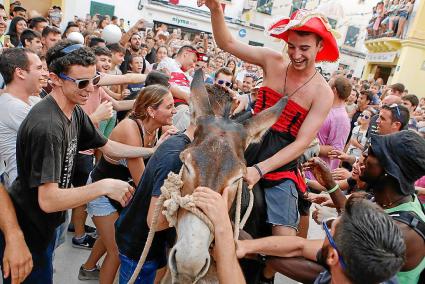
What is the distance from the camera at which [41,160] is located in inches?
99.9

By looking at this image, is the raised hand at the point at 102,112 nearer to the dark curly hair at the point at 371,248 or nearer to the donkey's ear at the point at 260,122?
the donkey's ear at the point at 260,122

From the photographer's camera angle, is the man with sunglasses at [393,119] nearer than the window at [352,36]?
Yes

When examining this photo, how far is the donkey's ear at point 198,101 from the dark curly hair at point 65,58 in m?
0.98

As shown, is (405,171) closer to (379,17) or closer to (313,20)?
(313,20)

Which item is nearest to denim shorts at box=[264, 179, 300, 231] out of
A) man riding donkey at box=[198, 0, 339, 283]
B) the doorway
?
man riding donkey at box=[198, 0, 339, 283]

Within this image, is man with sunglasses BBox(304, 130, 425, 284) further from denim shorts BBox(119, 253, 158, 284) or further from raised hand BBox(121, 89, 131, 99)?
raised hand BBox(121, 89, 131, 99)

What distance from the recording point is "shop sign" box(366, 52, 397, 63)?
105 feet

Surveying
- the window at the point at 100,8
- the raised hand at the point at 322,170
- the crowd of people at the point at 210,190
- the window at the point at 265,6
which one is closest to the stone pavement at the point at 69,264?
the crowd of people at the point at 210,190

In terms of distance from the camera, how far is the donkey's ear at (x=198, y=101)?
8.75 ft

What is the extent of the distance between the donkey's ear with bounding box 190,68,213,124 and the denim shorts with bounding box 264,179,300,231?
107 cm

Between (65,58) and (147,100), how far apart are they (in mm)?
1236

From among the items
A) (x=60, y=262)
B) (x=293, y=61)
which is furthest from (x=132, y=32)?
(x=293, y=61)

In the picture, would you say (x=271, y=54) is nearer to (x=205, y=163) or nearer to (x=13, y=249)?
(x=205, y=163)

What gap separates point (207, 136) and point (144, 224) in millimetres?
1089
